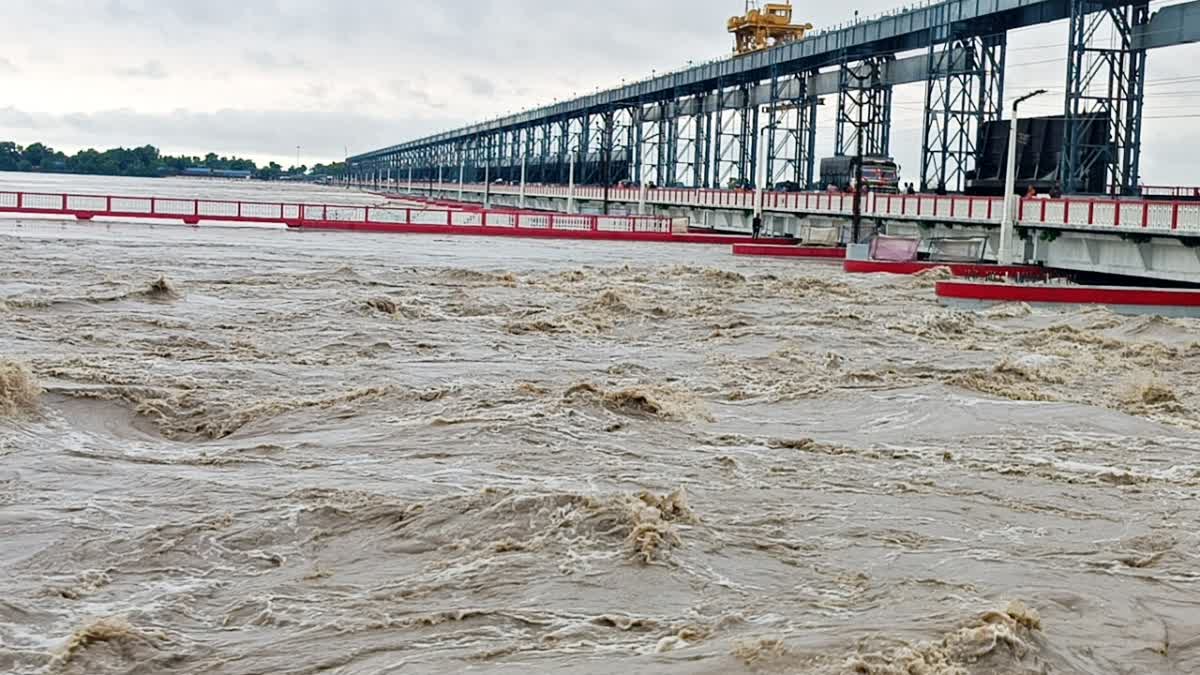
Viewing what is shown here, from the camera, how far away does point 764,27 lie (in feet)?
353

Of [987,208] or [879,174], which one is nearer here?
[987,208]

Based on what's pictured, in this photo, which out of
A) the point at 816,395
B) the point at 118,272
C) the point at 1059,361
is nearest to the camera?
the point at 816,395

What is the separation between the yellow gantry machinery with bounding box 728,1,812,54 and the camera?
354 feet

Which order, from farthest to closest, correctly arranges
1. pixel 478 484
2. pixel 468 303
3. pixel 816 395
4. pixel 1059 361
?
1. pixel 468 303
2. pixel 1059 361
3. pixel 816 395
4. pixel 478 484

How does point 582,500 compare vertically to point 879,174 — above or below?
below

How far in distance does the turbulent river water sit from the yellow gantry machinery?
85.9 metres

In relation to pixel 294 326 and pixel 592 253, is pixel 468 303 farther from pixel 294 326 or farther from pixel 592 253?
pixel 592 253

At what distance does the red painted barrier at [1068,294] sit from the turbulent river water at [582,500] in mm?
6369

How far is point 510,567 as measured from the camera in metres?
9.51

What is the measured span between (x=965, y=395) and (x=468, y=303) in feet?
43.4

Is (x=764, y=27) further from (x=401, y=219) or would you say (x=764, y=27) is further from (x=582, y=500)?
(x=582, y=500)

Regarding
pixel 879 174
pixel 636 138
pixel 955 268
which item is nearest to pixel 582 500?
pixel 955 268

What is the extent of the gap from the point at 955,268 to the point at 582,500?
34151 mm

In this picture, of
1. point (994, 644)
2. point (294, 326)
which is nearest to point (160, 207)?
point (294, 326)
